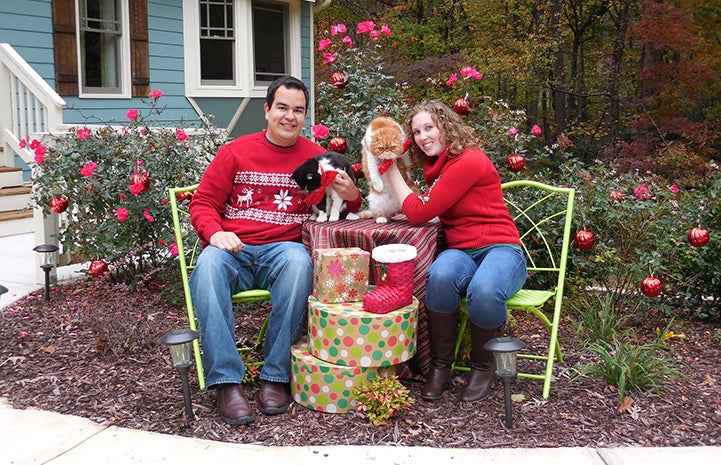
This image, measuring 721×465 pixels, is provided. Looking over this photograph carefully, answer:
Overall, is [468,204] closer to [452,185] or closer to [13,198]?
[452,185]

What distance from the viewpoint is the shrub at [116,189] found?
429cm

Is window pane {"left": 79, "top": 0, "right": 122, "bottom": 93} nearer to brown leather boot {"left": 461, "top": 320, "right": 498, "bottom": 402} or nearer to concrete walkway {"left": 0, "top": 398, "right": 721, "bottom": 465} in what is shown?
concrete walkway {"left": 0, "top": 398, "right": 721, "bottom": 465}

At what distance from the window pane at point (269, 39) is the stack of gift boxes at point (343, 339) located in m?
7.33

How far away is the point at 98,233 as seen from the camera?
4340mm

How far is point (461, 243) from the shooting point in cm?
312

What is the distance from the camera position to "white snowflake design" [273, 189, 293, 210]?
3.25 metres

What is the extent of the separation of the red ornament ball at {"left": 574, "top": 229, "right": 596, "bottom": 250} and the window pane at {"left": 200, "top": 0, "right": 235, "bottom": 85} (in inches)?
249

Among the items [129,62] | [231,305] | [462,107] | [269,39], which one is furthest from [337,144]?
[269,39]

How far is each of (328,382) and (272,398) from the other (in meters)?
0.24

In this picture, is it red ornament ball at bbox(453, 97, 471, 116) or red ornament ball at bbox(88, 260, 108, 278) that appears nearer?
red ornament ball at bbox(88, 260, 108, 278)

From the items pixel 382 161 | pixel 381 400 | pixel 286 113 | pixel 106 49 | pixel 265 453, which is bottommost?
pixel 265 453

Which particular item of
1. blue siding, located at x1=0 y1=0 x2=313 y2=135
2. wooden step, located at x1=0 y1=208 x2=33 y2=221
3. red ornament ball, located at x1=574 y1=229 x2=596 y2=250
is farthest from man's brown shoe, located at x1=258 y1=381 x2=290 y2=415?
wooden step, located at x1=0 y1=208 x2=33 y2=221

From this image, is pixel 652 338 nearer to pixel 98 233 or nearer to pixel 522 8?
pixel 98 233

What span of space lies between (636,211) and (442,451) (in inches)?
89.1
